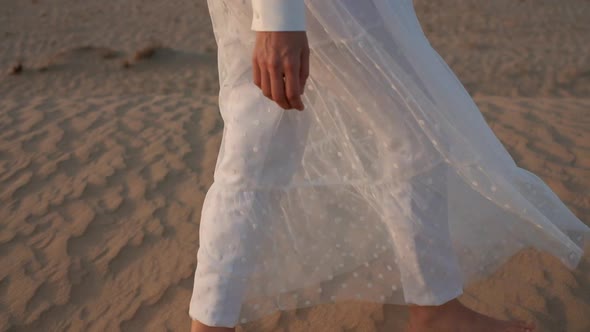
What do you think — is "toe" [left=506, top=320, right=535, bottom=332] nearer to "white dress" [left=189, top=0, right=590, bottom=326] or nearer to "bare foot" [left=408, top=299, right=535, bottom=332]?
"bare foot" [left=408, top=299, right=535, bottom=332]

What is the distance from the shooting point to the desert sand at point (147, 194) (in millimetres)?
2154

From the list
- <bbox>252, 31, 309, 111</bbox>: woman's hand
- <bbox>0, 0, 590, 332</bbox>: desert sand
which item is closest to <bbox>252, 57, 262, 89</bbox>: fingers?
<bbox>252, 31, 309, 111</bbox>: woman's hand

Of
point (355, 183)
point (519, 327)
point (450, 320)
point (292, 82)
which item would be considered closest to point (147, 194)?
point (355, 183)

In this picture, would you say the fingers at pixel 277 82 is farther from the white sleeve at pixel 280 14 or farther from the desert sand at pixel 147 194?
the desert sand at pixel 147 194

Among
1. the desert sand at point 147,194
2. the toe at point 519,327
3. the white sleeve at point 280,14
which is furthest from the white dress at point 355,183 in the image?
the desert sand at point 147,194

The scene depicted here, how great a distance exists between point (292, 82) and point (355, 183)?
0.53 meters

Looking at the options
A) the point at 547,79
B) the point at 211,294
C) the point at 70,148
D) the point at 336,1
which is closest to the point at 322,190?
the point at 211,294

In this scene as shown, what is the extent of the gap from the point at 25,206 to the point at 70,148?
0.76 meters

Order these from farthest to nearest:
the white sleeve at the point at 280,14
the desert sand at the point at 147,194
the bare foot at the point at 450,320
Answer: the desert sand at the point at 147,194 → the bare foot at the point at 450,320 → the white sleeve at the point at 280,14

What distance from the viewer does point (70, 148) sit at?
373cm

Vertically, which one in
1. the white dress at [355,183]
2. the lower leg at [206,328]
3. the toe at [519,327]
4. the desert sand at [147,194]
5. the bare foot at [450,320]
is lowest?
the desert sand at [147,194]

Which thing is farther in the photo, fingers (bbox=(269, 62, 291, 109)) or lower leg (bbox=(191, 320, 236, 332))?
lower leg (bbox=(191, 320, 236, 332))

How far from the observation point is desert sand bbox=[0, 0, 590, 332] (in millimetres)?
2154

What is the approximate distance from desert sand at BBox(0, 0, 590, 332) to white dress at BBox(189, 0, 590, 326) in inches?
13.8
